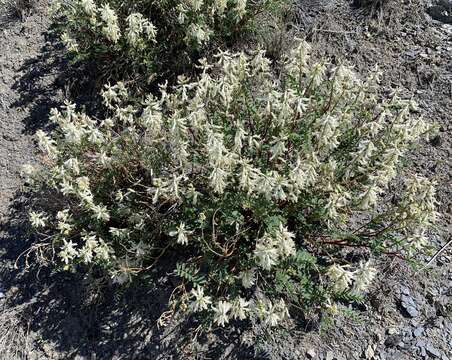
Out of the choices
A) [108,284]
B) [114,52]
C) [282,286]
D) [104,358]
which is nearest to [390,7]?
[114,52]

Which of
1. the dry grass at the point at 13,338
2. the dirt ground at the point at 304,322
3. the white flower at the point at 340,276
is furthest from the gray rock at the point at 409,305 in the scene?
the dry grass at the point at 13,338

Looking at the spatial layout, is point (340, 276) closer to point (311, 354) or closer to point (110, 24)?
point (311, 354)

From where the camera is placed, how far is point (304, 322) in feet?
15.4

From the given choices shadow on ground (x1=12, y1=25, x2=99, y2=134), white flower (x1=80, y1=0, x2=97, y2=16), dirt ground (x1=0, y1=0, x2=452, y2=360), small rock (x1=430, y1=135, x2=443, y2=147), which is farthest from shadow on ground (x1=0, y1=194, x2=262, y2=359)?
small rock (x1=430, y1=135, x2=443, y2=147)

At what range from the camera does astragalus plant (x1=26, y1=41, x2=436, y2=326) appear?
4.00 meters

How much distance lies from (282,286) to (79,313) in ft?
6.59

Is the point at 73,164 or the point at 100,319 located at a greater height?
the point at 73,164

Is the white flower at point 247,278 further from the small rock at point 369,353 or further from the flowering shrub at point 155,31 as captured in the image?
the flowering shrub at point 155,31

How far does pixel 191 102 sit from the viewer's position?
4336mm

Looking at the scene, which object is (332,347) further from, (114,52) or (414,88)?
(114,52)

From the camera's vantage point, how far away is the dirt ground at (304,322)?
464 cm

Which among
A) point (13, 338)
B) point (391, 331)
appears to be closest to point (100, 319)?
point (13, 338)

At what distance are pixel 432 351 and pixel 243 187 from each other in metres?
2.28

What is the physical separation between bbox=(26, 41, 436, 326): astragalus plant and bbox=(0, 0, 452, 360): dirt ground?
1.25ft
